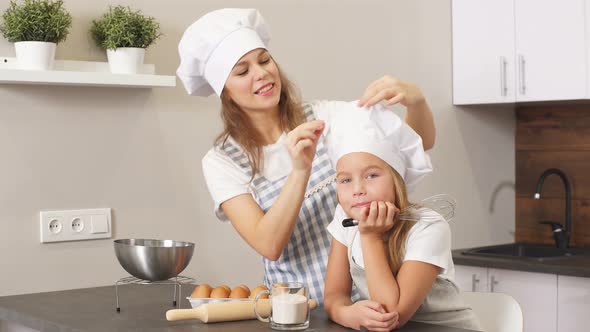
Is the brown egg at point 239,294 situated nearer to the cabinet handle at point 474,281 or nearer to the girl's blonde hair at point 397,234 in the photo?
the girl's blonde hair at point 397,234

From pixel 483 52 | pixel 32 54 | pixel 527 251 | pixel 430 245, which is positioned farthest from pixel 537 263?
pixel 32 54

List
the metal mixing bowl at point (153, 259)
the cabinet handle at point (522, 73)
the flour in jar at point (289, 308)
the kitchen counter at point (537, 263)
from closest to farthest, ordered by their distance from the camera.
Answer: the flour in jar at point (289, 308) → the metal mixing bowl at point (153, 259) → the kitchen counter at point (537, 263) → the cabinet handle at point (522, 73)

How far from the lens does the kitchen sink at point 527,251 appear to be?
340 centimetres

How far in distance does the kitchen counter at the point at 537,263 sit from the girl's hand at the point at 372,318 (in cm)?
148

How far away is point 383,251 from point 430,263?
9cm

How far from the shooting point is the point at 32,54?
233 centimetres

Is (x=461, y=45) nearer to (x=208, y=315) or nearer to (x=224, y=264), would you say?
(x=224, y=264)

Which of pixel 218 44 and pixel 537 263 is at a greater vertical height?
pixel 218 44

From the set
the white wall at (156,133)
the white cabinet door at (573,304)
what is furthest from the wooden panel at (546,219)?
the white cabinet door at (573,304)

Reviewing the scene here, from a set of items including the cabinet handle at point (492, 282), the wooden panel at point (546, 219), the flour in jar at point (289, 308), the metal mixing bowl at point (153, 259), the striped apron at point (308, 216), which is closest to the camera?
the flour in jar at point (289, 308)

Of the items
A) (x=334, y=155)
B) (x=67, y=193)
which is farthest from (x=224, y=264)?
(x=334, y=155)

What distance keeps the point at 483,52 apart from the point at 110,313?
82.8 inches

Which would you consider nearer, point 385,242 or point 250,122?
point 385,242

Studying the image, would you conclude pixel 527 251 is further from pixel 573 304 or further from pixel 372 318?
pixel 372 318
